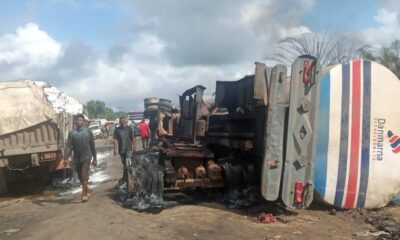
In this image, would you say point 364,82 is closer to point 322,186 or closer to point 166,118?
point 322,186

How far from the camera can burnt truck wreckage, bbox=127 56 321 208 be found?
676 centimetres

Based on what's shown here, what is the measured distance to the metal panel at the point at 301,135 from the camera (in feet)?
22.1

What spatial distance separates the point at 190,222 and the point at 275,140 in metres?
1.67

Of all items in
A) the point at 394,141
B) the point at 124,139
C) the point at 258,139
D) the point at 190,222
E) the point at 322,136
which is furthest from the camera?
the point at 124,139

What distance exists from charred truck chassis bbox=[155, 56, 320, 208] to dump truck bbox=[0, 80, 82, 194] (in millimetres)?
2965

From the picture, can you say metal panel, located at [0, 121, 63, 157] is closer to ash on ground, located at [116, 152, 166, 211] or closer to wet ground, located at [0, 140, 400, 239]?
wet ground, located at [0, 140, 400, 239]

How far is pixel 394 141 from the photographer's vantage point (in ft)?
23.7

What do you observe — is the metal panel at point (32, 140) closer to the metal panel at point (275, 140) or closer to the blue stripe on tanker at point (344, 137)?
the metal panel at point (275, 140)

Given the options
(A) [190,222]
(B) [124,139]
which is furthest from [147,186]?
(B) [124,139]

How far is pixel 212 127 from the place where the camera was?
9.59 m

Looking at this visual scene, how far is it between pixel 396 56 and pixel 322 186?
28.2 meters

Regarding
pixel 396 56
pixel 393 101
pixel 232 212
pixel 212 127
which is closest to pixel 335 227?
pixel 232 212

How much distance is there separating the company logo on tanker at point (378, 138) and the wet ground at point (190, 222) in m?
0.88

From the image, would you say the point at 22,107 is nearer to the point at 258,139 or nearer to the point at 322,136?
the point at 258,139
